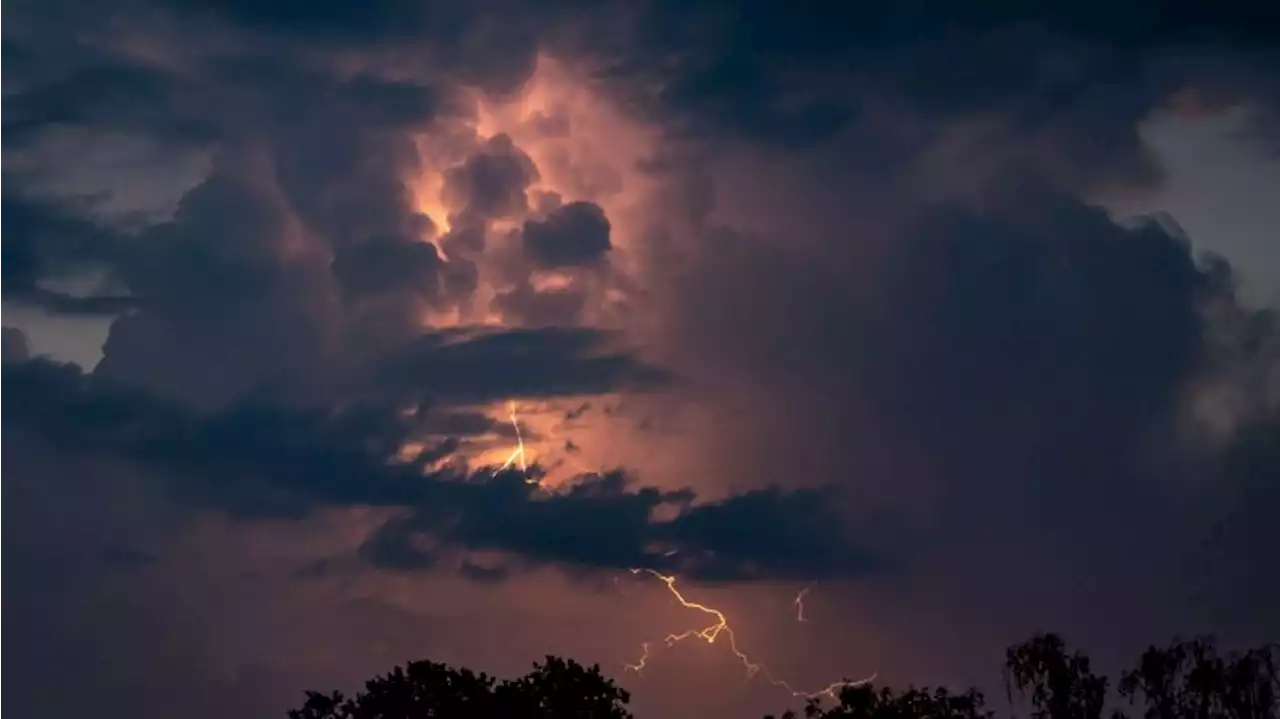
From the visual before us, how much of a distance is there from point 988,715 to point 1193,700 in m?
12.4

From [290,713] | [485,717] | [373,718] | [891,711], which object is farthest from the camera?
[290,713]

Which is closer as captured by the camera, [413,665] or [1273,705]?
[1273,705]

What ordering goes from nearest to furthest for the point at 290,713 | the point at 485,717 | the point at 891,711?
the point at 891,711 < the point at 485,717 < the point at 290,713

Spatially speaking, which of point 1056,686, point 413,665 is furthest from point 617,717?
point 1056,686

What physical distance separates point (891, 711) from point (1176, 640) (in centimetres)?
2231

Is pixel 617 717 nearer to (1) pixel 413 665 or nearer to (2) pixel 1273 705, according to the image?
(1) pixel 413 665

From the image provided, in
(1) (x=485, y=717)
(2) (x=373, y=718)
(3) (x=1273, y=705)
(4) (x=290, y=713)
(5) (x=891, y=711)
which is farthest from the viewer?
(4) (x=290, y=713)

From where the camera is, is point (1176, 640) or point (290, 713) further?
point (290, 713)

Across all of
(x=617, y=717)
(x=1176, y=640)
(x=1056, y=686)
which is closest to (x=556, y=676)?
(x=617, y=717)

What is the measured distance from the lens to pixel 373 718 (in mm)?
115438

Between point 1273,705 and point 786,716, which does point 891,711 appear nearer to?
point 786,716

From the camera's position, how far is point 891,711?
89.1 meters

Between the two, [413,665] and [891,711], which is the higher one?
[413,665]

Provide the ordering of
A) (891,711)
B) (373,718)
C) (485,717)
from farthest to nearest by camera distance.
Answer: (373,718) → (485,717) → (891,711)
